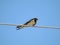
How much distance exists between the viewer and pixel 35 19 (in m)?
6.29

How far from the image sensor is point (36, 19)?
6.32 m

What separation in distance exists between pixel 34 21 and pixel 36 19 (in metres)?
0.18

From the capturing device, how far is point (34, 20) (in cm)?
622

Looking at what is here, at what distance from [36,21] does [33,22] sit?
25 cm

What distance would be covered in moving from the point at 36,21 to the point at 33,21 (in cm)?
19

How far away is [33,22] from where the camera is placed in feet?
Result: 19.8

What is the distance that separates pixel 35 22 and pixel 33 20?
0.09 m

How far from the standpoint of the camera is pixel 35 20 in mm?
6254

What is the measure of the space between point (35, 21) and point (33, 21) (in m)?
0.13

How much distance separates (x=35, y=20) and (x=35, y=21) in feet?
0.16

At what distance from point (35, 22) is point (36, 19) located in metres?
0.19

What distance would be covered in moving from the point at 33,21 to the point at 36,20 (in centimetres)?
21

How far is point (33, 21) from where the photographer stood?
611cm
